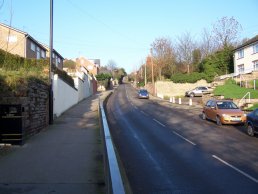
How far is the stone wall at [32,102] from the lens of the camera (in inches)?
515

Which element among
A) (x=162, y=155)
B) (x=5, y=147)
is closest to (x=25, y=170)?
(x=5, y=147)

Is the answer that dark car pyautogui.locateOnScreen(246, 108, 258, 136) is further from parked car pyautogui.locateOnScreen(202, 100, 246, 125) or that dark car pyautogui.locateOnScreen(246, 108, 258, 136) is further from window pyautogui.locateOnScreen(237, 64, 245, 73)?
window pyautogui.locateOnScreen(237, 64, 245, 73)

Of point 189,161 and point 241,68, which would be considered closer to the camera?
point 189,161

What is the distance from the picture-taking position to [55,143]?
13188 mm

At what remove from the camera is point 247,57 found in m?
57.1

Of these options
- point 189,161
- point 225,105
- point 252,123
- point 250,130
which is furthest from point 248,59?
point 189,161

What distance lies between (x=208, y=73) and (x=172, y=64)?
583 inches


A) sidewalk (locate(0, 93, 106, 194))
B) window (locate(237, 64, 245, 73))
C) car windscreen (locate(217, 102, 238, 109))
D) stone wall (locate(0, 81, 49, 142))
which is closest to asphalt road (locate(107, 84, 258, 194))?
sidewalk (locate(0, 93, 106, 194))

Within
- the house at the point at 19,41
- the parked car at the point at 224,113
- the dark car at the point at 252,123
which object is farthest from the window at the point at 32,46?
the dark car at the point at 252,123

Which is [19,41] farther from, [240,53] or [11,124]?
[11,124]

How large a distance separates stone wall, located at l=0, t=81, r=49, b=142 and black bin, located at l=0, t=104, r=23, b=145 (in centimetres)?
48

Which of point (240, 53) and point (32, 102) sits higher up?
point (240, 53)

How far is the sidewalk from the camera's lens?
7.24 m

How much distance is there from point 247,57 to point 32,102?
4738cm
